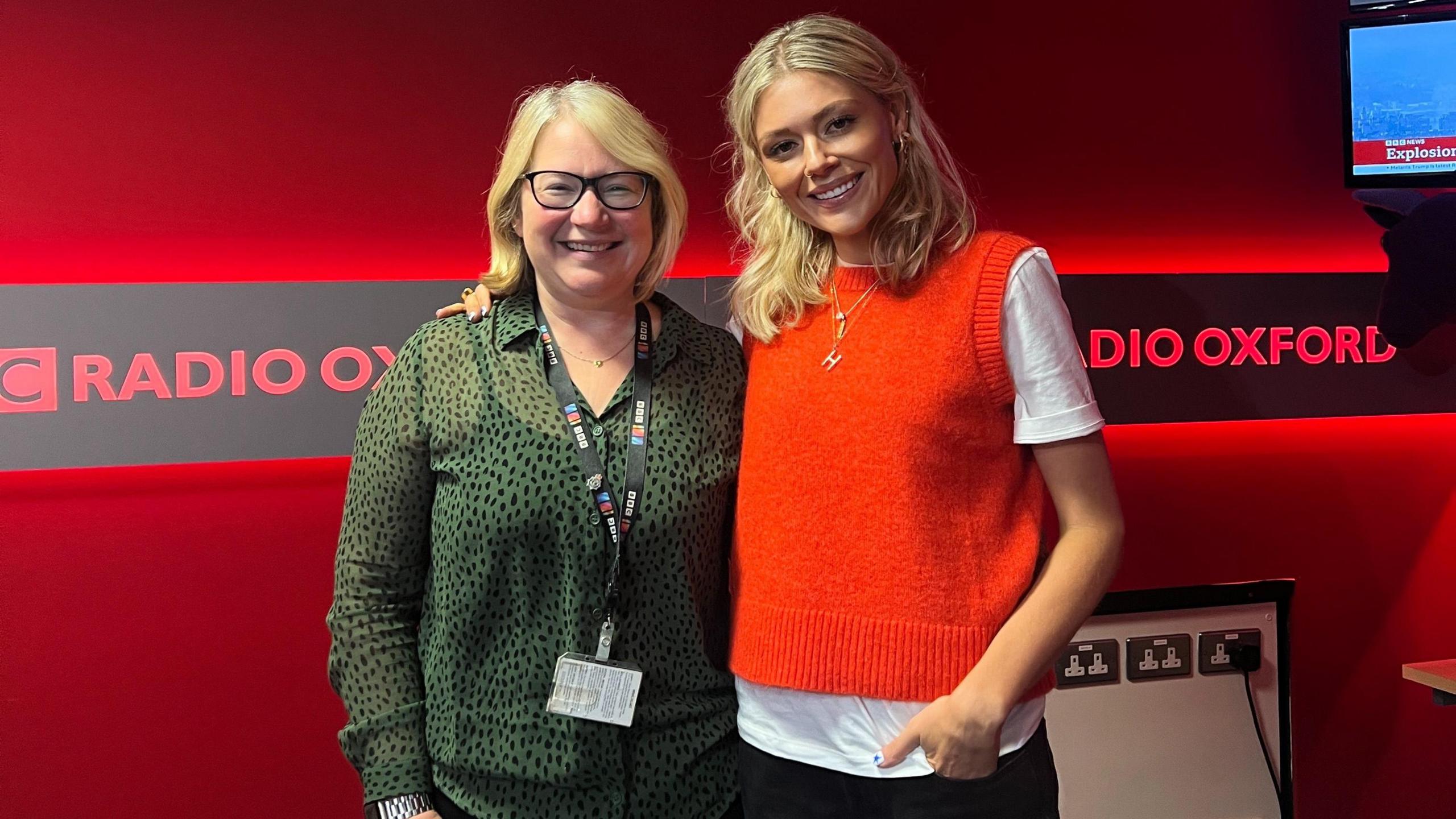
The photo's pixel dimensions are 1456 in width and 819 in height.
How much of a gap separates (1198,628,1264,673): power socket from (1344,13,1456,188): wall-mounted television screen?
1.25 meters

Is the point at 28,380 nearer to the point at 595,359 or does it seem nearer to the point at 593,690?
the point at 595,359

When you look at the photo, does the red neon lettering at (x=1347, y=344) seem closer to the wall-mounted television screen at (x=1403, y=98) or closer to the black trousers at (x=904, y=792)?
the wall-mounted television screen at (x=1403, y=98)

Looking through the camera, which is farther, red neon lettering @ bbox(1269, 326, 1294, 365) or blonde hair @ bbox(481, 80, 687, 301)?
red neon lettering @ bbox(1269, 326, 1294, 365)

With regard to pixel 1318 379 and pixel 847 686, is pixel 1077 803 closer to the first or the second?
pixel 1318 379

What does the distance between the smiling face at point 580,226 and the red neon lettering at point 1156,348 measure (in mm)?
1950

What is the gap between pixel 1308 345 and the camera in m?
3.32

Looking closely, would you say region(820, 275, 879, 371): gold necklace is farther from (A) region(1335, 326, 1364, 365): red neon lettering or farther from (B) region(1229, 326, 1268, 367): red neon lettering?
(A) region(1335, 326, 1364, 365): red neon lettering

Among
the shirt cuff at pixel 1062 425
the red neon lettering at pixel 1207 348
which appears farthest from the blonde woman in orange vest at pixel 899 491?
the red neon lettering at pixel 1207 348

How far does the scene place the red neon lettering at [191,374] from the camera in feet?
8.49

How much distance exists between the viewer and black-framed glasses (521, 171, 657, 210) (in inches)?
64.9

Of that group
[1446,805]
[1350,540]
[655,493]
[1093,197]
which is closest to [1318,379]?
[1350,540]

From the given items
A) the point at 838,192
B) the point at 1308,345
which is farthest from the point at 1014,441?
the point at 1308,345

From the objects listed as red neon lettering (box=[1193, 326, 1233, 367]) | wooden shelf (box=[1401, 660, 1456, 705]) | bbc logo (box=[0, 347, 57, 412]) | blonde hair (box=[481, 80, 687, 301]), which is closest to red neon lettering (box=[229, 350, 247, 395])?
bbc logo (box=[0, 347, 57, 412])

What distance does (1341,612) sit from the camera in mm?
3361
